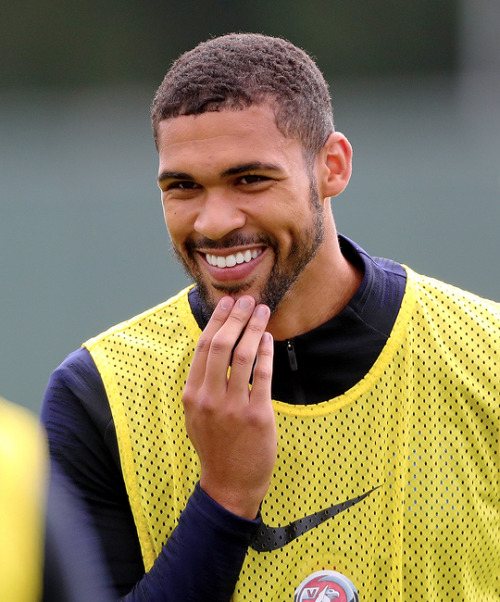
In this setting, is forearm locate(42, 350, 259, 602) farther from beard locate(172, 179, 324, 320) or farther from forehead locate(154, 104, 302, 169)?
forehead locate(154, 104, 302, 169)

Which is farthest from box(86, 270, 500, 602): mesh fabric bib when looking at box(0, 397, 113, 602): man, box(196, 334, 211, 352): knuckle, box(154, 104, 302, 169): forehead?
box(0, 397, 113, 602): man

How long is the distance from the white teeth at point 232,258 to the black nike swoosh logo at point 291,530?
0.66 meters

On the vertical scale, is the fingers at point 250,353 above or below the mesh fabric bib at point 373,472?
above

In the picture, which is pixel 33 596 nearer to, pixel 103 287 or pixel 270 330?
pixel 270 330

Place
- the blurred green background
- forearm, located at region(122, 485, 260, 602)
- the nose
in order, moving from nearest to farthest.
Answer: forearm, located at region(122, 485, 260, 602), the nose, the blurred green background

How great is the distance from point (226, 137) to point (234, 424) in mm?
716

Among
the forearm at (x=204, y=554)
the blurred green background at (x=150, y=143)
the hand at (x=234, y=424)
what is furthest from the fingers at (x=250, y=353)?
the blurred green background at (x=150, y=143)

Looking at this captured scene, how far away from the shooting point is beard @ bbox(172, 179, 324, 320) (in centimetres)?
246

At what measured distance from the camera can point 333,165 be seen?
2725 mm

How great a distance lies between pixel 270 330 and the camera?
8.63 feet

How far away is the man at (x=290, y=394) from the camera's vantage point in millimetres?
2449

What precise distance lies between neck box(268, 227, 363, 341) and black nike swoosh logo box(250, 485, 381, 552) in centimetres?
46

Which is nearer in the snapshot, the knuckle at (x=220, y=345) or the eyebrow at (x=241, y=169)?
the knuckle at (x=220, y=345)

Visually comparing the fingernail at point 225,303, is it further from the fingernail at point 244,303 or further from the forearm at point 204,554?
the forearm at point 204,554
